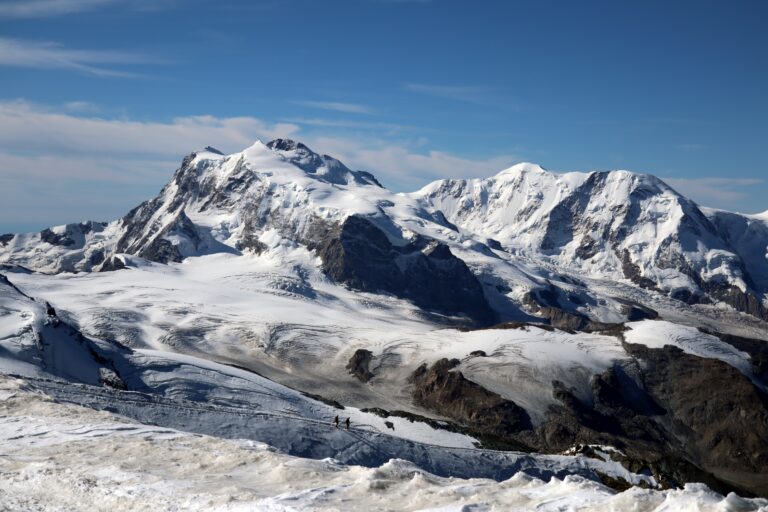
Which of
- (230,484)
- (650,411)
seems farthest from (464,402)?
(230,484)

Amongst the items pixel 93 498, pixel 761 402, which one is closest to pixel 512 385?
pixel 761 402

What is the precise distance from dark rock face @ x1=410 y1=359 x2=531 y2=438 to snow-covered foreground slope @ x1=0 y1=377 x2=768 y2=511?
89.0m

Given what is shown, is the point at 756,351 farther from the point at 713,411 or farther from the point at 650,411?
the point at 650,411

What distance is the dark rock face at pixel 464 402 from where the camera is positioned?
5251 inches

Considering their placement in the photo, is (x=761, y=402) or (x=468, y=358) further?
(x=468, y=358)

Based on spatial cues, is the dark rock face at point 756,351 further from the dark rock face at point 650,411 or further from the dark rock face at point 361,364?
the dark rock face at point 361,364

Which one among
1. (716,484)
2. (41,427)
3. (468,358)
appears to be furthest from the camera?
(468,358)

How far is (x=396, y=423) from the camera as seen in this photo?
272 ft

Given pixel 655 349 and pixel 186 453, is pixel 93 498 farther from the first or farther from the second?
pixel 655 349

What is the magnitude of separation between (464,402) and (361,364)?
108ft

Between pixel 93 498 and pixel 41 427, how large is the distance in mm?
15204

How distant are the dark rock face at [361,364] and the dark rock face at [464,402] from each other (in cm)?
1039

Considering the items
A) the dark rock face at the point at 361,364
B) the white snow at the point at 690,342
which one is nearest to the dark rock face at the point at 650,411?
the white snow at the point at 690,342

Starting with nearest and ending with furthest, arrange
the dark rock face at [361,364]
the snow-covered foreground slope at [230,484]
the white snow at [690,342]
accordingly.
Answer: the snow-covered foreground slope at [230,484] → the white snow at [690,342] → the dark rock face at [361,364]
